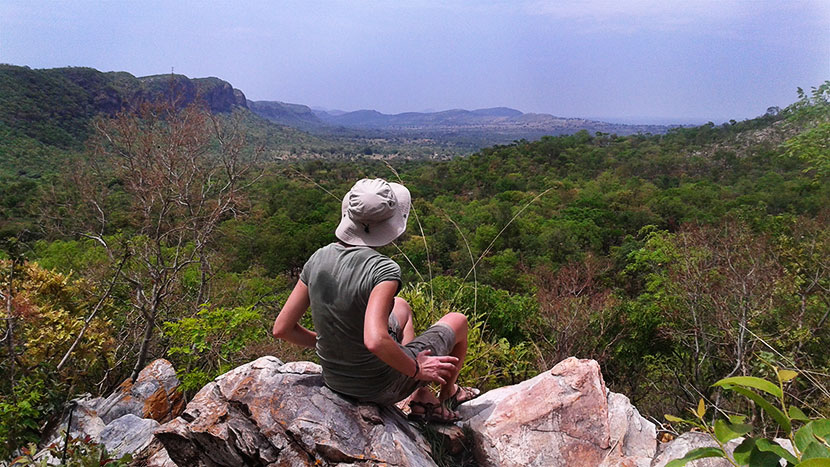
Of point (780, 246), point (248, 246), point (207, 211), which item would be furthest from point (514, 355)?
point (248, 246)

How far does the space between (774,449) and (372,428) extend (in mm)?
1372

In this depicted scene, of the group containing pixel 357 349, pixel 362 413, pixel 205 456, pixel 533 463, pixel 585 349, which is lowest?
pixel 585 349

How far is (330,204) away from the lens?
2956 cm

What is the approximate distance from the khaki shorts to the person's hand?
0.03 m

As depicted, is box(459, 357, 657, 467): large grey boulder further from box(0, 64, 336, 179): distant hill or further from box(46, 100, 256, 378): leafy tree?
box(0, 64, 336, 179): distant hill

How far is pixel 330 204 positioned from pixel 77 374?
26.1 meters

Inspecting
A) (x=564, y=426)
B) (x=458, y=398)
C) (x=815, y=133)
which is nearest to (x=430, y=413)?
(x=458, y=398)

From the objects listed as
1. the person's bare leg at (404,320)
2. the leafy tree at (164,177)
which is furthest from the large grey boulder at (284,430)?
the leafy tree at (164,177)

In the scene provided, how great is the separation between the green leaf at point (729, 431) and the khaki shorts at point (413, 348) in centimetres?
106

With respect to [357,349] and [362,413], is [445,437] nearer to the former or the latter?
[362,413]

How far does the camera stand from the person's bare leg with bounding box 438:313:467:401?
2.30m

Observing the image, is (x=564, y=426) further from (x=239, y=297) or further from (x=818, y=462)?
(x=239, y=297)

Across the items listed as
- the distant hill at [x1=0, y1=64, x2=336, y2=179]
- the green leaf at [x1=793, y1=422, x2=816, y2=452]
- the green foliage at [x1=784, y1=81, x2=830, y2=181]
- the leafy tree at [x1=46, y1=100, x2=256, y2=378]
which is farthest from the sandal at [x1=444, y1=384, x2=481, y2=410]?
the distant hill at [x1=0, y1=64, x2=336, y2=179]

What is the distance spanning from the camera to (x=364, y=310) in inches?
75.4
